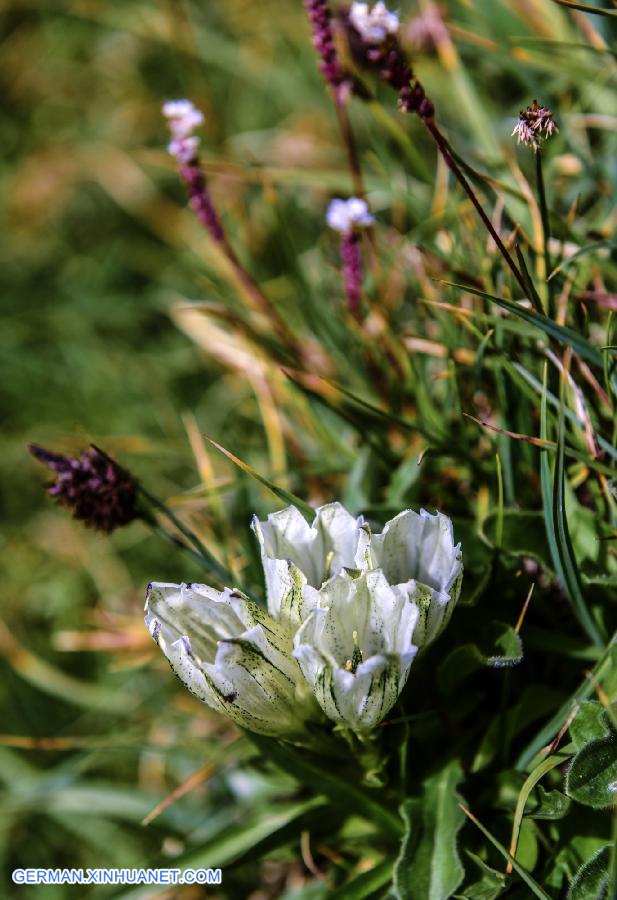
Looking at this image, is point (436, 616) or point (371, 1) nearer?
point (436, 616)

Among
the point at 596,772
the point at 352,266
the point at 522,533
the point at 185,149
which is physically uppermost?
the point at 185,149

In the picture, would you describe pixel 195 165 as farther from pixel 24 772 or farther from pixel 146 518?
pixel 24 772

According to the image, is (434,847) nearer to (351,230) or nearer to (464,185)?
(464,185)

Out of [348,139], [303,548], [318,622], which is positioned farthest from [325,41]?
[318,622]

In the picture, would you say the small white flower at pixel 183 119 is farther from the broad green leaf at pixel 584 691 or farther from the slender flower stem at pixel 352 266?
the broad green leaf at pixel 584 691

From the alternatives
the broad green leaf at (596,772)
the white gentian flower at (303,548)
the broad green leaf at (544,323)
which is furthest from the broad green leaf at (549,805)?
the broad green leaf at (544,323)

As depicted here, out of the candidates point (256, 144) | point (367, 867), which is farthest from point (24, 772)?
point (256, 144)
